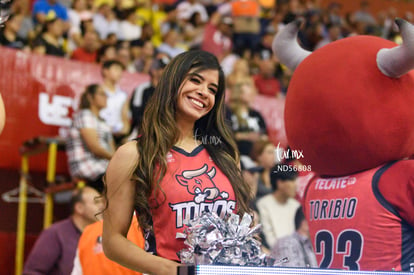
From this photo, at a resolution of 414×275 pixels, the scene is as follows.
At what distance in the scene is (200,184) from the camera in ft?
7.63

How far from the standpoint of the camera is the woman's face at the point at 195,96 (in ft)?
7.90

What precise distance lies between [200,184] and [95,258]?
3.96ft

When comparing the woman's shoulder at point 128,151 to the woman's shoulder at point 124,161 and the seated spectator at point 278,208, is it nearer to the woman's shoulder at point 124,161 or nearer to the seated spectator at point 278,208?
the woman's shoulder at point 124,161

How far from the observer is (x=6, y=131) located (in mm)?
6227

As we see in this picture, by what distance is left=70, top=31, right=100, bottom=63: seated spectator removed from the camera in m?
7.85

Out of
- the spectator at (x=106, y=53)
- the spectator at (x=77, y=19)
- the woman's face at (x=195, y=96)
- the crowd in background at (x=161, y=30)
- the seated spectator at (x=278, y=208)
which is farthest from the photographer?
the spectator at (x=77, y=19)

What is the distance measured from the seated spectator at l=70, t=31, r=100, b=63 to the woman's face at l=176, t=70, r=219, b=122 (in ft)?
18.3

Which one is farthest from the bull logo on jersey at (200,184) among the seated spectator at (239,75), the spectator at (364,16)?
the spectator at (364,16)

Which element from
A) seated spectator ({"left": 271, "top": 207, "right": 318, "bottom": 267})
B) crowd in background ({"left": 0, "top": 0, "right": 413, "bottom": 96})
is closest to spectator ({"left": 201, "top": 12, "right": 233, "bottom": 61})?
crowd in background ({"left": 0, "top": 0, "right": 413, "bottom": 96})

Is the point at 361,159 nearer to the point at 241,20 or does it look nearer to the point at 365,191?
the point at 365,191

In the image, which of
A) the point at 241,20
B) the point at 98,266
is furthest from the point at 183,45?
the point at 98,266

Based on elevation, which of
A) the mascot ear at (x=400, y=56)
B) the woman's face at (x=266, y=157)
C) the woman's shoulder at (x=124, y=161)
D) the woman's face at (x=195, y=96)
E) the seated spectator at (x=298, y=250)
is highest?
the mascot ear at (x=400, y=56)

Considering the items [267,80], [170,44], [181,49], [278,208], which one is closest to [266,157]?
[278,208]

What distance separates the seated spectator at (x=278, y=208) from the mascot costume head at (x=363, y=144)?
45cm
